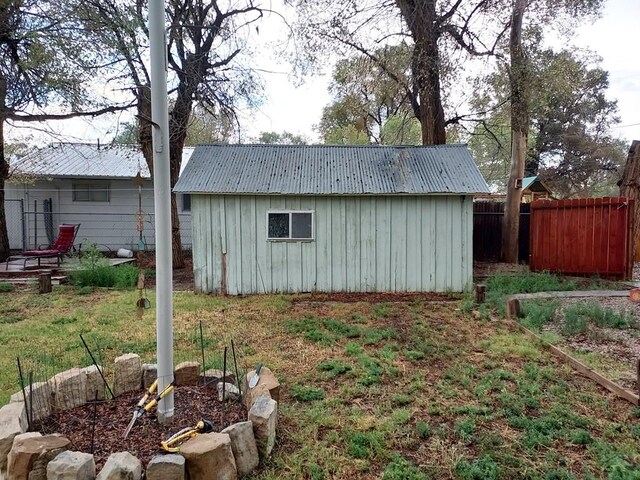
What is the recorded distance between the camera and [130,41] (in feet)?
22.7

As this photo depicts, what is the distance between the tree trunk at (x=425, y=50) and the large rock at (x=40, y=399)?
932 cm

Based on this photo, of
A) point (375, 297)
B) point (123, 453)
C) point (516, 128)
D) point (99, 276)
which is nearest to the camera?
point (123, 453)

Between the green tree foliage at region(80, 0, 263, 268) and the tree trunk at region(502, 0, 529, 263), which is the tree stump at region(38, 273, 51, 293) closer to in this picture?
the green tree foliage at region(80, 0, 263, 268)

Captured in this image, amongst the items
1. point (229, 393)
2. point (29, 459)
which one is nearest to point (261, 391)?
point (229, 393)

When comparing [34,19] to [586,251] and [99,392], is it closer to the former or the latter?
[99,392]

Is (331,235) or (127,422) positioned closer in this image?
(127,422)

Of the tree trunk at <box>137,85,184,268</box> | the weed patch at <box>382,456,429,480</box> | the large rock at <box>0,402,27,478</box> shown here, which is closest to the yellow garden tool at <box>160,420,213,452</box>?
the large rock at <box>0,402,27,478</box>

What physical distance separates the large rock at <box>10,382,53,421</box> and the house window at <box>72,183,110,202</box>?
12391mm

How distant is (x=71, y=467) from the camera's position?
6.43 feet

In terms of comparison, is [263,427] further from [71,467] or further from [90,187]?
[90,187]

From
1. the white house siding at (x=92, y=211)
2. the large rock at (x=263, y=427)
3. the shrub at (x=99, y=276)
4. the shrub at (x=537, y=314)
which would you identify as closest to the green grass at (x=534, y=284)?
the shrub at (x=537, y=314)

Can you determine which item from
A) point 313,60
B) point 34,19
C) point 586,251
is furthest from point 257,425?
point 313,60

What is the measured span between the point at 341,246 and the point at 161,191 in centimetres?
572

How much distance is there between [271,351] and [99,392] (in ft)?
6.31
